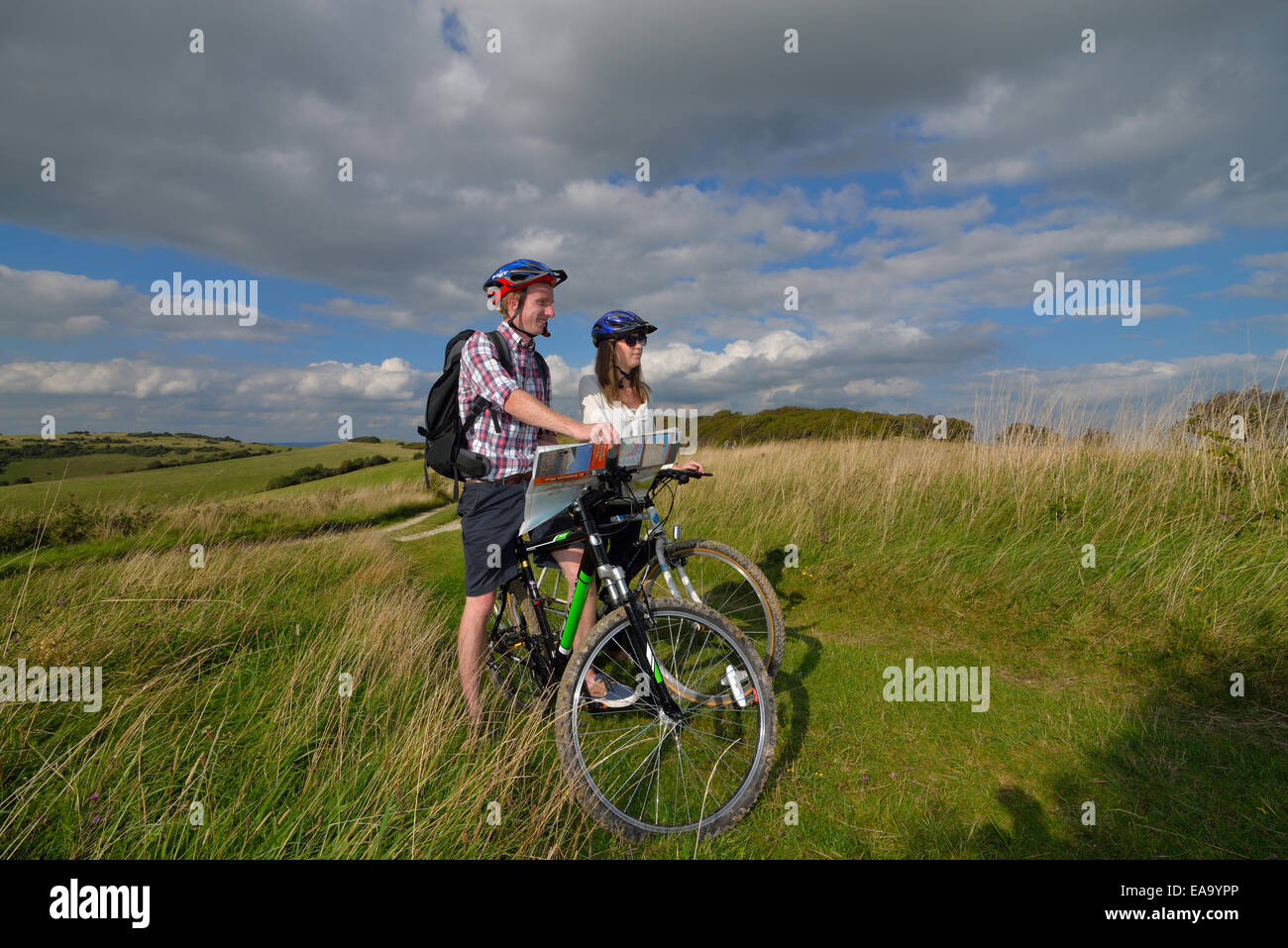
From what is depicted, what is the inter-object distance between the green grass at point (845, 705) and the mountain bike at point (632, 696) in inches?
8.0

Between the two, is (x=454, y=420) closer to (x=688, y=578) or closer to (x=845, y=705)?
(x=688, y=578)

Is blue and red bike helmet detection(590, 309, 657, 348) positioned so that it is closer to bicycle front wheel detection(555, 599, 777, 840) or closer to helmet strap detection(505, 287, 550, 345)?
helmet strap detection(505, 287, 550, 345)

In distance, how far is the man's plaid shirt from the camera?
112 inches

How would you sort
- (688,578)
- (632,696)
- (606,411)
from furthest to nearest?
(606,411), (688,578), (632,696)

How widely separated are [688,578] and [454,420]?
192 cm

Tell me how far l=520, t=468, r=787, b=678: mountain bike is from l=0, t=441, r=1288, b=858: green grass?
449 mm

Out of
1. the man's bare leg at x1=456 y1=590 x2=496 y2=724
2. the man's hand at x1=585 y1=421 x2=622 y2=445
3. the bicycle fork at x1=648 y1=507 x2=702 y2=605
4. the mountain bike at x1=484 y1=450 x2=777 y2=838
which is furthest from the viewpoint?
the bicycle fork at x1=648 y1=507 x2=702 y2=605

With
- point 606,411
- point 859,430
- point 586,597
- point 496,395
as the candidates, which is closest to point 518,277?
point 496,395

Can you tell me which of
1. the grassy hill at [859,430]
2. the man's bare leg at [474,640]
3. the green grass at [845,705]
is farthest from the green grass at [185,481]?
the grassy hill at [859,430]

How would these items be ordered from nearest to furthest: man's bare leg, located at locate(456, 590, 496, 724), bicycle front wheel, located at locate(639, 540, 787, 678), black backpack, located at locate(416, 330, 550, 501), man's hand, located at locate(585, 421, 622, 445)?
man's hand, located at locate(585, 421, 622, 445) → black backpack, located at locate(416, 330, 550, 501) → man's bare leg, located at locate(456, 590, 496, 724) → bicycle front wheel, located at locate(639, 540, 787, 678)

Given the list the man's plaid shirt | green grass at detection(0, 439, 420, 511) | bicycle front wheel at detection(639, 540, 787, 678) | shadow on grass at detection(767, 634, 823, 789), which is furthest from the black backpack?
green grass at detection(0, 439, 420, 511)

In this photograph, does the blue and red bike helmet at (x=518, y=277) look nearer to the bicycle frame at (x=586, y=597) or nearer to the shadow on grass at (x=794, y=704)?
the bicycle frame at (x=586, y=597)

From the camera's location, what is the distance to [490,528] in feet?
10.1

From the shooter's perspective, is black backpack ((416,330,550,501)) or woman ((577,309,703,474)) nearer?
black backpack ((416,330,550,501))
